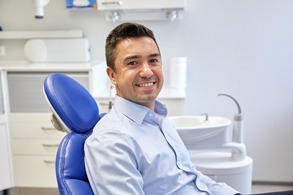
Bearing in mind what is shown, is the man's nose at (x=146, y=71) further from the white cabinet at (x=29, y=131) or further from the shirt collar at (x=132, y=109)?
the white cabinet at (x=29, y=131)

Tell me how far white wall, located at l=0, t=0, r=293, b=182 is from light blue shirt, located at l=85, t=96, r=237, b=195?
1.26m

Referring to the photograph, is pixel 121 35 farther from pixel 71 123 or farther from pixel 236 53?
pixel 236 53

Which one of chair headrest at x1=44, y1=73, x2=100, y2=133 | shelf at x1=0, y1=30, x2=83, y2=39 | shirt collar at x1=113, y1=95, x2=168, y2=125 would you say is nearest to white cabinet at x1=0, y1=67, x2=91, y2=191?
shelf at x1=0, y1=30, x2=83, y2=39

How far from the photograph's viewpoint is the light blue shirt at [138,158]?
2.81 ft

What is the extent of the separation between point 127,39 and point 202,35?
146cm

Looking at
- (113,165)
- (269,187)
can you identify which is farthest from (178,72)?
(113,165)

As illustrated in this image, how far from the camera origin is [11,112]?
2061mm

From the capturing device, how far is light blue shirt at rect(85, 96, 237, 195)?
0.86m

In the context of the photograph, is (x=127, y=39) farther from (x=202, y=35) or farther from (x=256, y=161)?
(x=256, y=161)

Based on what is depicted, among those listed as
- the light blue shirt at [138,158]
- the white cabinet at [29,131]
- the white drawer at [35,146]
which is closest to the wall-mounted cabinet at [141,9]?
the white cabinet at [29,131]

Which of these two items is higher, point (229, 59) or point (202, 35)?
point (202, 35)

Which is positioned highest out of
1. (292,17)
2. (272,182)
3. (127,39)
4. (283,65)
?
(292,17)

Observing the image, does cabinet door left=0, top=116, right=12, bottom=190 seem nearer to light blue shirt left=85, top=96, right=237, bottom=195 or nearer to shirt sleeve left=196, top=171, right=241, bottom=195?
light blue shirt left=85, top=96, right=237, bottom=195

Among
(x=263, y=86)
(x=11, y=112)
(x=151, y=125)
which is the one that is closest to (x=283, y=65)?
(x=263, y=86)
